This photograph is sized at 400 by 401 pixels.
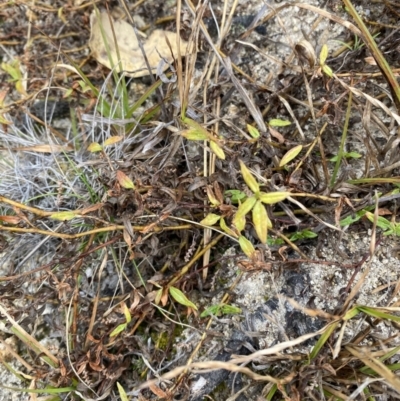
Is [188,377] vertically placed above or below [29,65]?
below

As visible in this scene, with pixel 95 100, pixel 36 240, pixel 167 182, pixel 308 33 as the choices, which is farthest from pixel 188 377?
pixel 308 33

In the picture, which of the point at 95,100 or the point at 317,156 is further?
the point at 95,100

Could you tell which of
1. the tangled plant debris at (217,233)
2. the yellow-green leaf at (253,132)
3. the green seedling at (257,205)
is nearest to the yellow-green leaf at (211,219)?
the tangled plant debris at (217,233)

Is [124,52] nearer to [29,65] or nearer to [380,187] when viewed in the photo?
[29,65]

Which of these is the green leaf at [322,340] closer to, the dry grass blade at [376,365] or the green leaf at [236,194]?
the dry grass blade at [376,365]

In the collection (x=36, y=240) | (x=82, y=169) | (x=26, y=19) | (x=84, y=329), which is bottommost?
(x=84, y=329)

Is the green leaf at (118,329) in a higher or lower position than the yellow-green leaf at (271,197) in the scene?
lower

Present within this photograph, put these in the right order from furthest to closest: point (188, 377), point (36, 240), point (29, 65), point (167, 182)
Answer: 1. point (29, 65)
2. point (36, 240)
3. point (167, 182)
4. point (188, 377)

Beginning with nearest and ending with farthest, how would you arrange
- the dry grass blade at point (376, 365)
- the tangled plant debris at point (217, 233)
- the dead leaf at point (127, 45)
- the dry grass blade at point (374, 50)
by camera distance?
1. the dry grass blade at point (376, 365)
2. the dry grass blade at point (374, 50)
3. the tangled plant debris at point (217, 233)
4. the dead leaf at point (127, 45)
